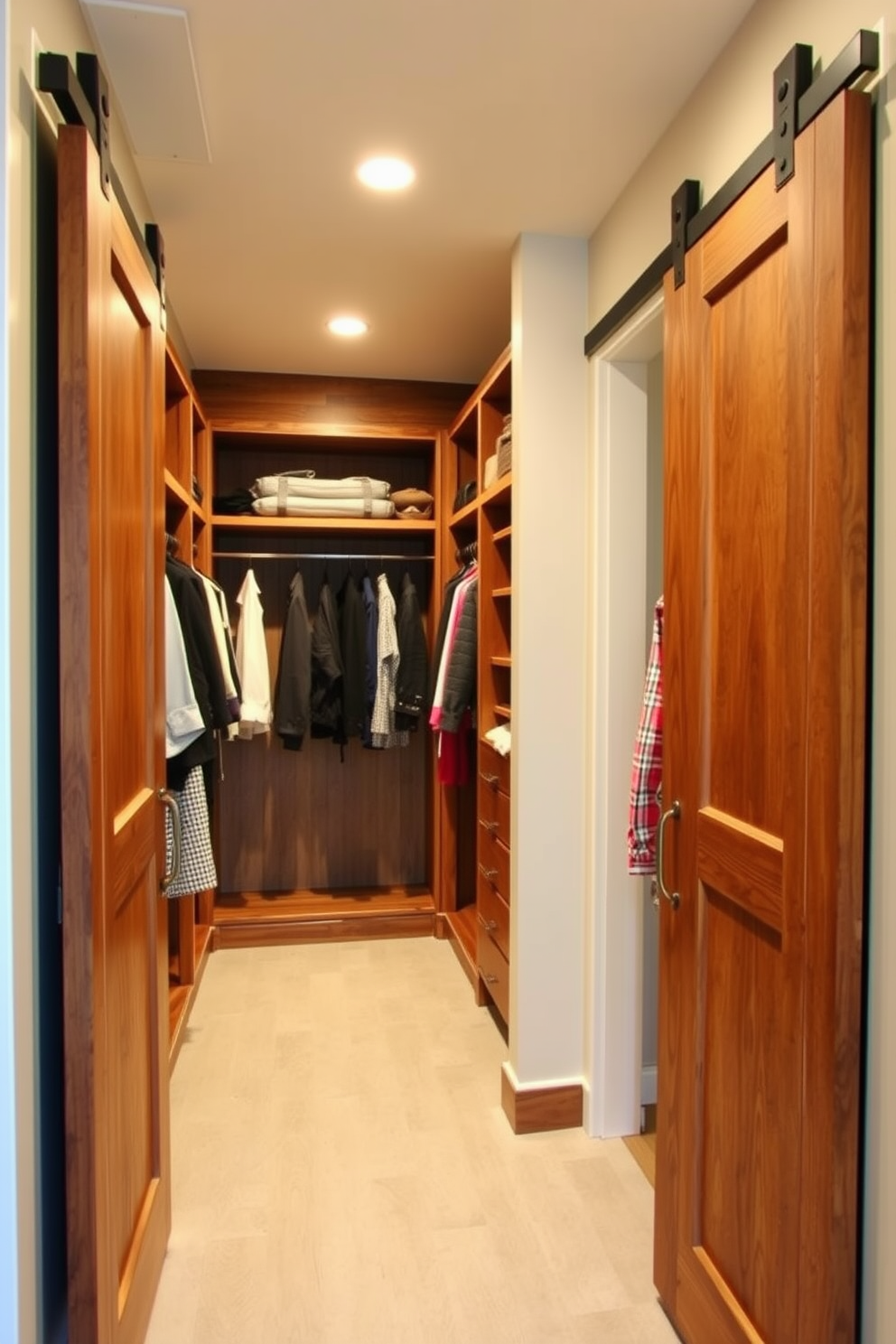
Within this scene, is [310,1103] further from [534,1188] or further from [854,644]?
[854,644]

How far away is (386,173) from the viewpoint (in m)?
2.05

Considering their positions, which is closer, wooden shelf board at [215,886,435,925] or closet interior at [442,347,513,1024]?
closet interior at [442,347,513,1024]

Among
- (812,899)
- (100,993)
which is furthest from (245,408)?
(812,899)

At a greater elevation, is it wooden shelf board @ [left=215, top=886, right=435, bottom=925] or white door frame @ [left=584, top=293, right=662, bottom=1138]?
white door frame @ [left=584, top=293, right=662, bottom=1138]

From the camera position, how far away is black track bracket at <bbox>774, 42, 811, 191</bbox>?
1.24 meters

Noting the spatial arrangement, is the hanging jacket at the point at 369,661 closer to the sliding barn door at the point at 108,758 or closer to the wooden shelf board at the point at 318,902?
the wooden shelf board at the point at 318,902

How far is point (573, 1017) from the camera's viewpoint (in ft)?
7.93

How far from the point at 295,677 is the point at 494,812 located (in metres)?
1.25

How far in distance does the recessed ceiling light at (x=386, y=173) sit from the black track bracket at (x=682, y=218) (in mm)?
727

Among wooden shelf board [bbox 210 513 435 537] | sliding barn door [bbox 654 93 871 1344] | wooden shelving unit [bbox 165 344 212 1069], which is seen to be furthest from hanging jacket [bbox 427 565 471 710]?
sliding barn door [bbox 654 93 871 1344]

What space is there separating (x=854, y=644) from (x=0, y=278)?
1.23m

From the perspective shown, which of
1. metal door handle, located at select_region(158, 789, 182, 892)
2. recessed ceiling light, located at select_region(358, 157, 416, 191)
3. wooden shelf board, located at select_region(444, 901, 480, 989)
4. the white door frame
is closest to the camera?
metal door handle, located at select_region(158, 789, 182, 892)

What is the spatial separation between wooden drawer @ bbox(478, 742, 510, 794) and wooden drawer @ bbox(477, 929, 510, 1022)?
0.56 metres

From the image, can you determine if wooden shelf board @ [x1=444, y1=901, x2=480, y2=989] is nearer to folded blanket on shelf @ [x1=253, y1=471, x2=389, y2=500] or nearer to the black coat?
the black coat
